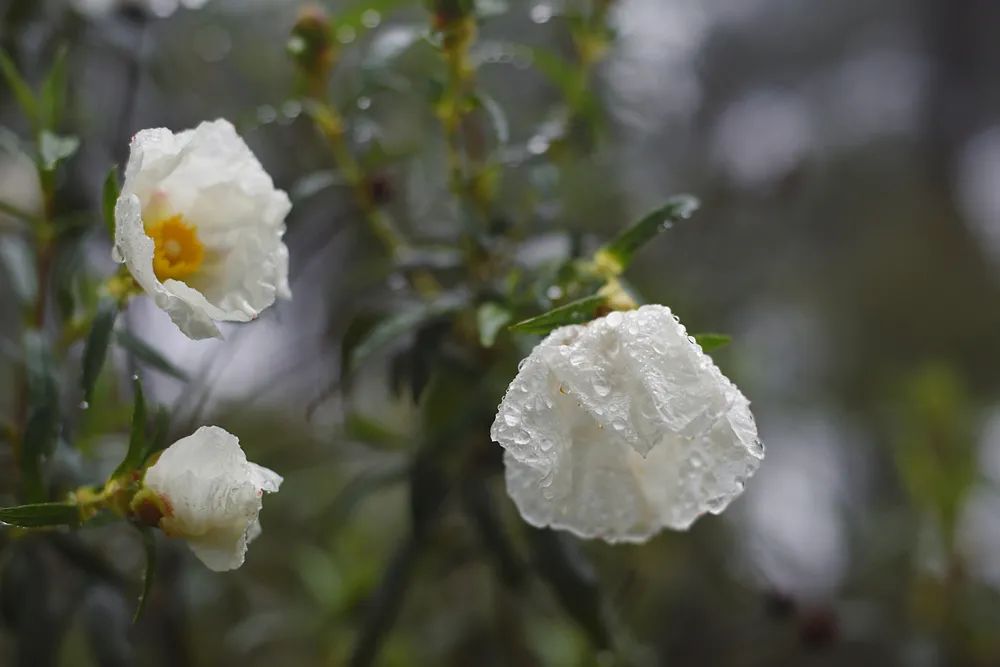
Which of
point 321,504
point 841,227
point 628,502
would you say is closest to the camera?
point 628,502

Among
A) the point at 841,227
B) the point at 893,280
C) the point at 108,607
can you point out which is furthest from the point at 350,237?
the point at 893,280

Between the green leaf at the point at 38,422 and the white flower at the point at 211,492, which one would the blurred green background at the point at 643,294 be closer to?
the green leaf at the point at 38,422

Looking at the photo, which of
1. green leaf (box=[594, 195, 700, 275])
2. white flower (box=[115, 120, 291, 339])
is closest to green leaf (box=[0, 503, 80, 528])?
white flower (box=[115, 120, 291, 339])

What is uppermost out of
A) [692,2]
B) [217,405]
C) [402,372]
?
[402,372]

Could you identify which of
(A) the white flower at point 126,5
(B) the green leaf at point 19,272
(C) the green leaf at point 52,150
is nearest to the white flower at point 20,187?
(A) the white flower at point 126,5

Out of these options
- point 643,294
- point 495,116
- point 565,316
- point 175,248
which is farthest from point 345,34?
point 643,294

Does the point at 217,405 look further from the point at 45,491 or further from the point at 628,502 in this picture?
the point at 628,502
